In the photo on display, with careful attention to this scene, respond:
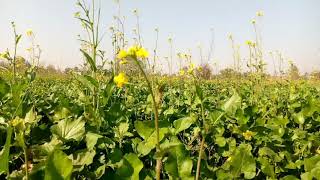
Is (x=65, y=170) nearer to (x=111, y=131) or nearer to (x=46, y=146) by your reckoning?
(x=46, y=146)

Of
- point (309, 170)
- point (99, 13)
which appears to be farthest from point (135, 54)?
point (99, 13)

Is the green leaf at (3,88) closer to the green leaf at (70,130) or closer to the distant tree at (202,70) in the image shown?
the green leaf at (70,130)

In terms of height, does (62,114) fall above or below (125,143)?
above

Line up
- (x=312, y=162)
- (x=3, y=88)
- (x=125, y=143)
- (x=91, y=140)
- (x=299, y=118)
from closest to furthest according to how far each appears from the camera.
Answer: (x=91, y=140) < (x=312, y=162) < (x=125, y=143) < (x=3, y=88) < (x=299, y=118)

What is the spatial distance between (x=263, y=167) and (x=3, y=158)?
3.72 feet

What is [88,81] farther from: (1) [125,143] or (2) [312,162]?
(2) [312,162]

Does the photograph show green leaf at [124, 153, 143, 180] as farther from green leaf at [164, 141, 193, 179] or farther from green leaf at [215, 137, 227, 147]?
green leaf at [215, 137, 227, 147]

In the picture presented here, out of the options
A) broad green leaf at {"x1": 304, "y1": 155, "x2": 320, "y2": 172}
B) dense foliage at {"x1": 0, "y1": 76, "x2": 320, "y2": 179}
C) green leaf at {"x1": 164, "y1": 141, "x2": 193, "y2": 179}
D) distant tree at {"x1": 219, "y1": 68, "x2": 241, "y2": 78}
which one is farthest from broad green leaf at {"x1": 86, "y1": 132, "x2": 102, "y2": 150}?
distant tree at {"x1": 219, "y1": 68, "x2": 241, "y2": 78}

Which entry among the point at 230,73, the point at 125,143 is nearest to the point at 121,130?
the point at 125,143

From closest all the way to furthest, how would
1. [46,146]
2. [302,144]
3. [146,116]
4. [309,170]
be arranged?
[46,146], [309,170], [302,144], [146,116]

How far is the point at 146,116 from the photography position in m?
2.83

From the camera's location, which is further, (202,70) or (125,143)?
(202,70)

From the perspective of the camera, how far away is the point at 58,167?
3.31 ft

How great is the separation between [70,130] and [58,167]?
42cm
